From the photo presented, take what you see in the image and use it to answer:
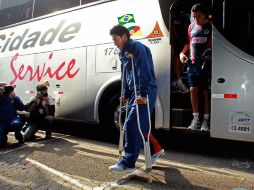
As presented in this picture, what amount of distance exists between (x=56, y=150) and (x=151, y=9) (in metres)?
2.95

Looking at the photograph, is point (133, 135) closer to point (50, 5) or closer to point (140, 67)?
point (140, 67)

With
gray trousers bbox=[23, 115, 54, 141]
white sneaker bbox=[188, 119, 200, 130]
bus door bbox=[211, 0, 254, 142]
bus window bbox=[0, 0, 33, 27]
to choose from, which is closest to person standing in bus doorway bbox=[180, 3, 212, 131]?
white sneaker bbox=[188, 119, 200, 130]

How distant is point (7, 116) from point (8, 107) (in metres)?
0.18

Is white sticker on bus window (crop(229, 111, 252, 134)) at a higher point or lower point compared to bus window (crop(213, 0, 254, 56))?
lower

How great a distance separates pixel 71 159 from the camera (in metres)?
5.27

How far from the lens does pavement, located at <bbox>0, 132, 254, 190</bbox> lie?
4.07 metres

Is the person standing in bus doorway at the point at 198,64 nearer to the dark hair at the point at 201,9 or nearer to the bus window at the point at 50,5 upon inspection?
the dark hair at the point at 201,9

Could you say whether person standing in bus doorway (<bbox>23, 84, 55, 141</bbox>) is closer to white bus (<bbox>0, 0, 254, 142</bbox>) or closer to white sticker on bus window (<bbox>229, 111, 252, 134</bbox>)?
white bus (<bbox>0, 0, 254, 142</bbox>)

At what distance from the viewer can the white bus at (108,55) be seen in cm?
499

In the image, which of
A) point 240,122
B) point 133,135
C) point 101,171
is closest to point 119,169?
point 133,135

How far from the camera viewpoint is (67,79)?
7281 millimetres

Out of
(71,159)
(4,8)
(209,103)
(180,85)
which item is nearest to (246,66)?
(209,103)

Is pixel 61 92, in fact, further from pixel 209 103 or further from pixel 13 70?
pixel 209 103

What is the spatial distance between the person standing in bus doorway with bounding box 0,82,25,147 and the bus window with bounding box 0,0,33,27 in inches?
97.4
